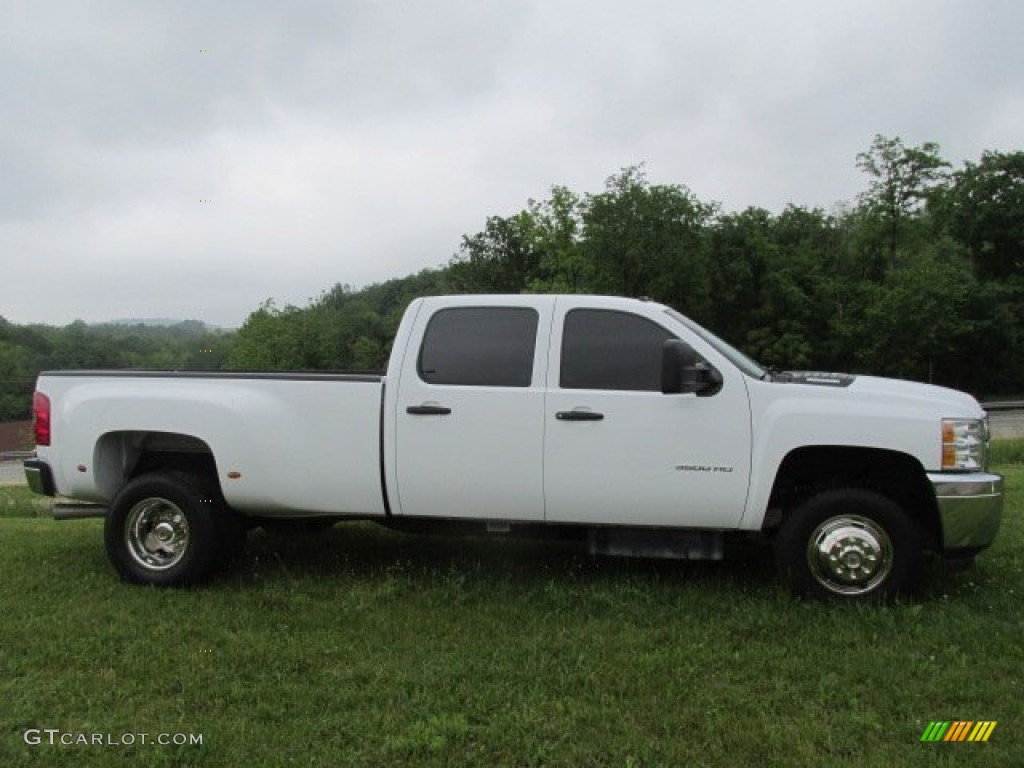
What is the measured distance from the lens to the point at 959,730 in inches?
130

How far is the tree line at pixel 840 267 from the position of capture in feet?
130

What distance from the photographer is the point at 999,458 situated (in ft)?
49.9

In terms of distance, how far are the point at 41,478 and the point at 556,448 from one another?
3429 mm

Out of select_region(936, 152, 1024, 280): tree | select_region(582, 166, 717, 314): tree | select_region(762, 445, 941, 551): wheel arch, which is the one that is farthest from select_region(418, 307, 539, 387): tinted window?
select_region(936, 152, 1024, 280): tree

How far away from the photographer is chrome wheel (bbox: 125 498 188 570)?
17.5 ft

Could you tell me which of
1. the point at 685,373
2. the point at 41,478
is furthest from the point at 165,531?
the point at 685,373

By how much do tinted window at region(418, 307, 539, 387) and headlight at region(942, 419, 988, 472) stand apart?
230 cm

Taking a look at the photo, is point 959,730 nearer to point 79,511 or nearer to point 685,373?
point 685,373

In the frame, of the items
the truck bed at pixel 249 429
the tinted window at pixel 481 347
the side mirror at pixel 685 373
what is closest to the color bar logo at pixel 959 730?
the side mirror at pixel 685 373

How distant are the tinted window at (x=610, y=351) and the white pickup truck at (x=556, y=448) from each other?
0.01m

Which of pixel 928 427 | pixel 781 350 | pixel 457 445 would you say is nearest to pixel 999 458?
pixel 928 427

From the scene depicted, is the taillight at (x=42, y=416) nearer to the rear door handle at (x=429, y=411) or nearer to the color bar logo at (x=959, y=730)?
the rear door handle at (x=429, y=411)

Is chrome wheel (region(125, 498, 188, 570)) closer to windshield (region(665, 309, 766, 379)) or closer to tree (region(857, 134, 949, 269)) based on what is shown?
windshield (region(665, 309, 766, 379))

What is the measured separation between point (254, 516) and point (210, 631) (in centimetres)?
116
